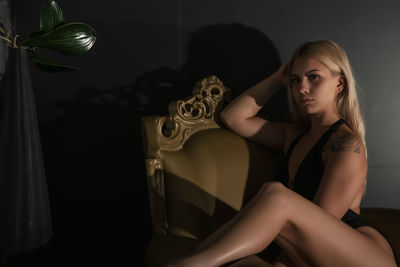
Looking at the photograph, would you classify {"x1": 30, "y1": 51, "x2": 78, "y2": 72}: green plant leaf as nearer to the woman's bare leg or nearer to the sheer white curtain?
the sheer white curtain

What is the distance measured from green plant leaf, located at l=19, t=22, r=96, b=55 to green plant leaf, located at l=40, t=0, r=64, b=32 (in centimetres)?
4

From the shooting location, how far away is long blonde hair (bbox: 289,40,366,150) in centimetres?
144

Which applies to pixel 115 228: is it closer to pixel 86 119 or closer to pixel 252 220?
pixel 86 119

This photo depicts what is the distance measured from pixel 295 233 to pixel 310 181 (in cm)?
32

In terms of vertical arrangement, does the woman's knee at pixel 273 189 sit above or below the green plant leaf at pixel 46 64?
below

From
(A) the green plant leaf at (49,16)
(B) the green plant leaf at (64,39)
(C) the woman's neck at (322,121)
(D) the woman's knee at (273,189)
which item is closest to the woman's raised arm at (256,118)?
(C) the woman's neck at (322,121)

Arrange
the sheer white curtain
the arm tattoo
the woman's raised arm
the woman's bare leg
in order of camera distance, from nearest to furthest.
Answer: the woman's bare leg → the arm tattoo → the sheer white curtain → the woman's raised arm

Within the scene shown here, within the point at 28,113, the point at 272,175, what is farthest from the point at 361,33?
the point at 28,113

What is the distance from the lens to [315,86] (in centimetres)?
145

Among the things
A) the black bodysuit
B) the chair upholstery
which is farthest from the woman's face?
the chair upholstery

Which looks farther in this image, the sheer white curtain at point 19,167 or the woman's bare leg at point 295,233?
the sheer white curtain at point 19,167

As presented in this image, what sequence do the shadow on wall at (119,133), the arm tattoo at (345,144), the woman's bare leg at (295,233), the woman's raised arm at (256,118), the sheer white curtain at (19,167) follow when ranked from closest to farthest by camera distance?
the woman's bare leg at (295,233), the arm tattoo at (345,144), the sheer white curtain at (19,167), the woman's raised arm at (256,118), the shadow on wall at (119,133)

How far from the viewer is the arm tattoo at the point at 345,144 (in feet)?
4.25

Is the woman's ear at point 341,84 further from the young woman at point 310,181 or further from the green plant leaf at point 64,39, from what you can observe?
the green plant leaf at point 64,39
